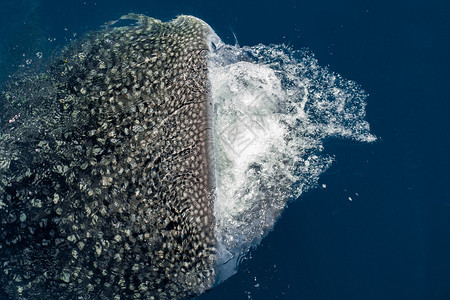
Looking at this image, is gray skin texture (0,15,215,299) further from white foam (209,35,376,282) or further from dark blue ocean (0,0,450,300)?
dark blue ocean (0,0,450,300)

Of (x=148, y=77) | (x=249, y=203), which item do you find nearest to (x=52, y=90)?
(x=148, y=77)

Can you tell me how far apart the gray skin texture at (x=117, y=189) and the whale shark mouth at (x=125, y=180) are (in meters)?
0.01

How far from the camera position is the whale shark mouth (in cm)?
511

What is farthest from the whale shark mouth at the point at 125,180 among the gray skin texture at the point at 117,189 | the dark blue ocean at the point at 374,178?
the dark blue ocean at the point at 374,178

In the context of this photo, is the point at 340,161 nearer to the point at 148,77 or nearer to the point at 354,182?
the point at 354,182

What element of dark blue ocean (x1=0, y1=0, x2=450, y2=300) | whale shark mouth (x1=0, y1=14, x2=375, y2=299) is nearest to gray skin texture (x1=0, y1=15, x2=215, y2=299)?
whale shark mouth (x1=0, y1=14, x2=375, y2=299)

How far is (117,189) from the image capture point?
16.7 ft

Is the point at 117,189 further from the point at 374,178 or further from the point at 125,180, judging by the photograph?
the point at 374,178

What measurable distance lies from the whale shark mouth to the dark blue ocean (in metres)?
0.71

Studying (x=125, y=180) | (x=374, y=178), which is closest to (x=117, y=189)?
(x=125, y=180)

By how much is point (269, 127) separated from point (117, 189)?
281 cm

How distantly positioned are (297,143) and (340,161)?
0.76m

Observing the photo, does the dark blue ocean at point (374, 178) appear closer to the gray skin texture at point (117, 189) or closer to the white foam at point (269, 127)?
the white foam at point (269, 127)

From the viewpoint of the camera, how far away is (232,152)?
21.2ft
